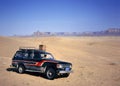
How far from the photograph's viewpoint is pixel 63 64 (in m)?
14.3

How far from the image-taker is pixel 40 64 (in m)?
14.6

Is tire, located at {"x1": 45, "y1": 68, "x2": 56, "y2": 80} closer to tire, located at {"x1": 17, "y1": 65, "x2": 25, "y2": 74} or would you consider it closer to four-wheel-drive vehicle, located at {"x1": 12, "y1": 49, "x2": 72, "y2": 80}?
four-wheel-drive vehicle, located at {"x1": 12, "y1": 49, "x2": 72, "y2": 80}

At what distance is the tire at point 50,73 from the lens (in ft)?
46.1

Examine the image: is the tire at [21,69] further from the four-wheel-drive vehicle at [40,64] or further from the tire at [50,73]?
the tire at [50,73]

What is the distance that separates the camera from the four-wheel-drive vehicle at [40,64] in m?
14.1

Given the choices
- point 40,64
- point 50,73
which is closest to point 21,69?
point 40,64

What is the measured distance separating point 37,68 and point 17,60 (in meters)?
2.15

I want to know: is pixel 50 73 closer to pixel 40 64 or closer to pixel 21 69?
pixel 40 64

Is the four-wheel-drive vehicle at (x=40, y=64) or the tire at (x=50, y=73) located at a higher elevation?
the four-wheel-drive vehicle at (x=40, y=64)

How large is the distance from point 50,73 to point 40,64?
0.90 m

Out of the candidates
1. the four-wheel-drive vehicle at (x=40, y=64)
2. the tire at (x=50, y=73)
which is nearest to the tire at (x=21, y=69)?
the four-wheel-drive vehicle at (x=40, y=64)

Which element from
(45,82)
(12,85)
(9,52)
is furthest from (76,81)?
(9,52)

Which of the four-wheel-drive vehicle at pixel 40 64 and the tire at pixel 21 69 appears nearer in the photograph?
the four-wheel-drive vehicle at pixel 40 64

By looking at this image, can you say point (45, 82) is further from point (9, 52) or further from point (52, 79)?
point (9, 52)
